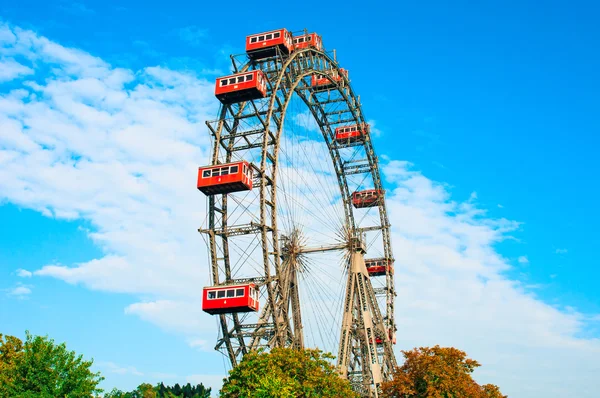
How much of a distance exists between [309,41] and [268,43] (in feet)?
27.7

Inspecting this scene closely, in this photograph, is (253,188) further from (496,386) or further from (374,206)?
(374,206)

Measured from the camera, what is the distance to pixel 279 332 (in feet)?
150

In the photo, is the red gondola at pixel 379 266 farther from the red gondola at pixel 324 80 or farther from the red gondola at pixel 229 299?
the red gondola at pixel 229 299

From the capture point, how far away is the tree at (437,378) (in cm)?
4527

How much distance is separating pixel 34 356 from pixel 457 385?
2959cm

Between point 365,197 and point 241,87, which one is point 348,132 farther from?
point 241,87

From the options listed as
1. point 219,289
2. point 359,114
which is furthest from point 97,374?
point 359,114

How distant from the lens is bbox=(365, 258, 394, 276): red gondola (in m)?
76.6

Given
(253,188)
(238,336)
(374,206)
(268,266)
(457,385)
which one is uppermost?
(374,206)

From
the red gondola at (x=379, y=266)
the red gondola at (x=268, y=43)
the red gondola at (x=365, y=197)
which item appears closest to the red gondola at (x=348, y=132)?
the red gondola at (x=365, y=197)

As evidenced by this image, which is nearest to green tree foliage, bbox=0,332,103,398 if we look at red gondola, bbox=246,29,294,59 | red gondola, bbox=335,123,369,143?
red gondola, bbox=246,29,294,59

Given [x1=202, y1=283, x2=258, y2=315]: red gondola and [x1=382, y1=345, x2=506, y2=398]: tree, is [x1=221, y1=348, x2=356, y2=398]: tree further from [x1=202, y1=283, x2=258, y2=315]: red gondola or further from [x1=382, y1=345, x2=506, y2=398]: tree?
[x1=382, y1=345, x2=506, y2=398]: tree

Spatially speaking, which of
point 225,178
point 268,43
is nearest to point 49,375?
point 225,178

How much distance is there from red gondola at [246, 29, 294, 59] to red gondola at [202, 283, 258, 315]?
70.6ft
